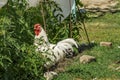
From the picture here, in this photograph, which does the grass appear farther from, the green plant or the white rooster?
the green plant

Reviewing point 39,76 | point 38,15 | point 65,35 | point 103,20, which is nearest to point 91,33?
point 103,20

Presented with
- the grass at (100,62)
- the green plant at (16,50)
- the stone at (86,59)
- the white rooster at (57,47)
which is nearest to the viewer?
the green plant at (16,50)

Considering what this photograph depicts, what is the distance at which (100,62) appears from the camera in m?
8.76

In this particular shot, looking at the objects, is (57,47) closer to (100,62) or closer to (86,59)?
(86,59)

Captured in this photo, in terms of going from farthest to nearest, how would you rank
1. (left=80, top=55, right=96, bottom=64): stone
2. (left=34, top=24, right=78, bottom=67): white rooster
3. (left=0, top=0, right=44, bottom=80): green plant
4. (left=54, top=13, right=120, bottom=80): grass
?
(left=80, top=55, right=96, bottom=64): stone
(left=34, top=24, right=78, bottom=67): white rooster
(left=54, top=13, right=120, bottom=80): grass
(left=0, top=0, right=44, bottom=80): green plant

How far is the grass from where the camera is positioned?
7.84m

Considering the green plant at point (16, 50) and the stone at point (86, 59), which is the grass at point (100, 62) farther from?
the green plant at point (16, 50)

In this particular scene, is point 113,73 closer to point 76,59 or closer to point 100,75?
point 100,75

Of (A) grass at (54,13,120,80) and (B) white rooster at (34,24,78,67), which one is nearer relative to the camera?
(A) grass at (54,13,120,80)

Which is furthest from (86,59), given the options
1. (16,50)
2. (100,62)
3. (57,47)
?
(16,50)

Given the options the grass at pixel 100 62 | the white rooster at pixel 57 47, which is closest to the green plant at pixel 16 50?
the white rooster at pixel 57 47

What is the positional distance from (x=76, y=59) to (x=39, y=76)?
2680 millimetres

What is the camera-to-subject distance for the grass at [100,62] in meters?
7.84

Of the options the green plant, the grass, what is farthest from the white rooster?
the green plant
